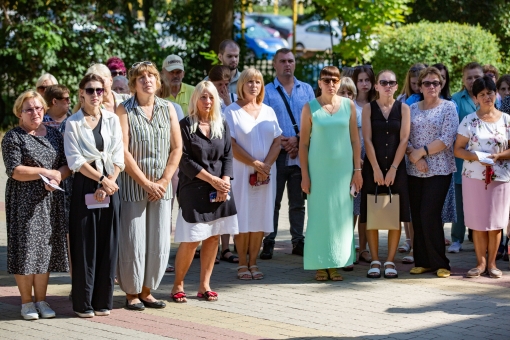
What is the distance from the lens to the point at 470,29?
52.6 ft

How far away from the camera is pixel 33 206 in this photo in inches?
279

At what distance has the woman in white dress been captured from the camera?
870 cm

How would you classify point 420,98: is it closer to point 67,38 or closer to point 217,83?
point 217,83

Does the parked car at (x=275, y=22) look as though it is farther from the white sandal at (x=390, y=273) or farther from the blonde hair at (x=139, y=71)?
the blonde hair at (x=139, y=71)

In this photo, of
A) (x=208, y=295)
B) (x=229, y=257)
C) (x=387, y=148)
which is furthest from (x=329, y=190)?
(x=208, y=295)

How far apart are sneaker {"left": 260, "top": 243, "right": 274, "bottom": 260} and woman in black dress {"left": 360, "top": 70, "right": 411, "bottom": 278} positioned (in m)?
1.32

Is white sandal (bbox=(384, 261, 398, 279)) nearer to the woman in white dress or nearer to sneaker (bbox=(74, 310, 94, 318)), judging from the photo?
the woman in white dress

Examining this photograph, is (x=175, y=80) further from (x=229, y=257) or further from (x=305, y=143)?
(x=229, y=257)

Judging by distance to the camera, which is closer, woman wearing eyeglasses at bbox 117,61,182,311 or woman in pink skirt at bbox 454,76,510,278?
woman wearing eyeglasses at bbox 117,61,182,311

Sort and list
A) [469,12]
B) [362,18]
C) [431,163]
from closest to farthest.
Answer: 1. [431,163]
2. [362,18]
3. [469,12]

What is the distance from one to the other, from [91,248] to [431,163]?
3.70 m

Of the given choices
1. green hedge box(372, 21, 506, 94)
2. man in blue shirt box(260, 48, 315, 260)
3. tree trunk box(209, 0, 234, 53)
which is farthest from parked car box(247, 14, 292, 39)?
man in blue shirt box(260, 48, 315, 260)

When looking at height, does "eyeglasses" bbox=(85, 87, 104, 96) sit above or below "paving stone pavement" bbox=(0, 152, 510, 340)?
above

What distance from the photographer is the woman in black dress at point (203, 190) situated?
305 inches
